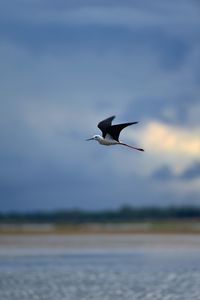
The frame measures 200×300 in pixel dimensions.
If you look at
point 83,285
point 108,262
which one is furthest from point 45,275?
point 108,262

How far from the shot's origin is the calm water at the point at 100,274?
3903 centimetres

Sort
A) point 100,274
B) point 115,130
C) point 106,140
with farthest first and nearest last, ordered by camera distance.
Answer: point 100,274 < point 115,130 < point 106,140

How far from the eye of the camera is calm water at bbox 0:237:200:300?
3903 centimetres

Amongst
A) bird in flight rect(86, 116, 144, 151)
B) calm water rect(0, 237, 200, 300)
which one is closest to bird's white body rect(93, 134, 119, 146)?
bird in flight rect(86, 116, 144, 151)

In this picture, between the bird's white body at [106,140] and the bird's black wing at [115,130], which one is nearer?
the bird's white body at [106,140]

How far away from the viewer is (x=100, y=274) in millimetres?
46375

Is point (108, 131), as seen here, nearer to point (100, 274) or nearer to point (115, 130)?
point (115, 130)

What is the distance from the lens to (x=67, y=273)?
4703 cm

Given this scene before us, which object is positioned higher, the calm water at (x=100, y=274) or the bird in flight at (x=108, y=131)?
the bird in flight at (x=108, y=131)

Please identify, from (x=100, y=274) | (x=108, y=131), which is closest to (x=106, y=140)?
(x=108, y=131)

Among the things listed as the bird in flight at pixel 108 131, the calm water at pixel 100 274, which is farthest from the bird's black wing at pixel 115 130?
the calm water at pixel 100 274

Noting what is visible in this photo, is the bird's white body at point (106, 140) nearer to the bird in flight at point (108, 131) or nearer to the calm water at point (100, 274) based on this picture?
the bird in flight at point (108, 131)

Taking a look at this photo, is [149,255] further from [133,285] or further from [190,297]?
[190,297]

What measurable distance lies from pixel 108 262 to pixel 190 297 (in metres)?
16.0
